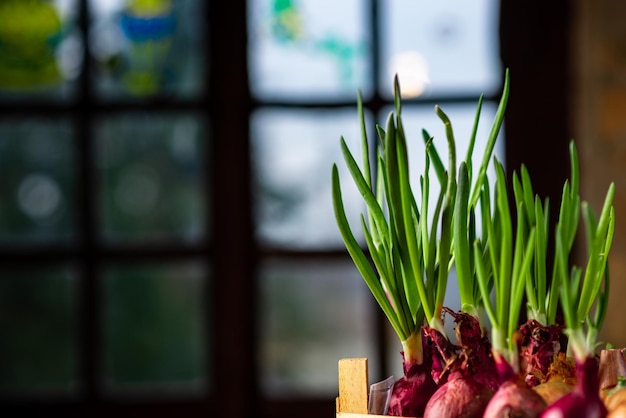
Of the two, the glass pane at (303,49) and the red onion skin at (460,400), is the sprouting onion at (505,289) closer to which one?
the red onion skin at (460,400)

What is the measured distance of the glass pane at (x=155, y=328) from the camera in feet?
6.19

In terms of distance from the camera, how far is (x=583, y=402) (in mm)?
406

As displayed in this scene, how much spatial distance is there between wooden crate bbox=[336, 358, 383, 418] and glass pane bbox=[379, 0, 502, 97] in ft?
4.67

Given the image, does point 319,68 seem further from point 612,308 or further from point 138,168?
point 612,308

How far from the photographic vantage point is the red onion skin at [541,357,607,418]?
0.40m

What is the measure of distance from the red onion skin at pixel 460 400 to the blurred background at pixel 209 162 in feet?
4.65

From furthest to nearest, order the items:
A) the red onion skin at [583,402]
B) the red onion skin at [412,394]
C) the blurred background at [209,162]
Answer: the blurred background at [209,162] → the red onion skin at [412,394] → the red onion skin at [583,402]

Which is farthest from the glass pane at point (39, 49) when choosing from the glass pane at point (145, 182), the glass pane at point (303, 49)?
the glass pane at point (303, 49)

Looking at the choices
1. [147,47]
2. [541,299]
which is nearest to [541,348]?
[541,299]

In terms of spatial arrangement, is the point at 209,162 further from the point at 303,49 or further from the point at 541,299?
the point at 541,299

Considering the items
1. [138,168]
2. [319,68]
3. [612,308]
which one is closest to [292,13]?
[319,68]

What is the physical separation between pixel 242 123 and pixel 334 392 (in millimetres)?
630

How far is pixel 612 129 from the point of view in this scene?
180 centimetres

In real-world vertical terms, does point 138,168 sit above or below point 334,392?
above
